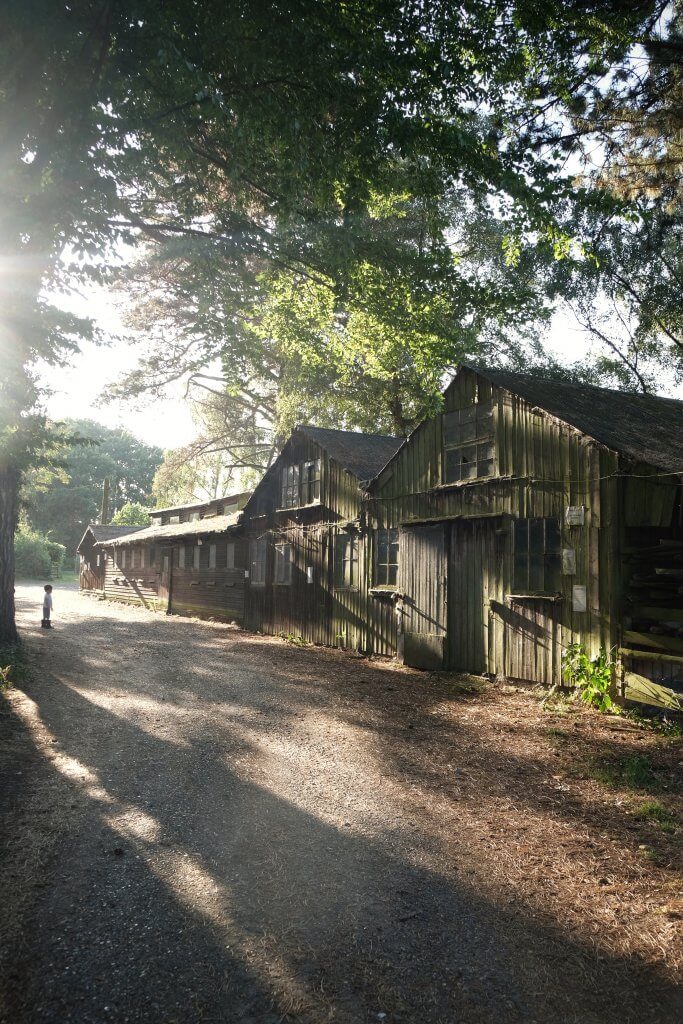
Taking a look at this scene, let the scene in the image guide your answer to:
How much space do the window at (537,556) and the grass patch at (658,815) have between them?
5346 mm

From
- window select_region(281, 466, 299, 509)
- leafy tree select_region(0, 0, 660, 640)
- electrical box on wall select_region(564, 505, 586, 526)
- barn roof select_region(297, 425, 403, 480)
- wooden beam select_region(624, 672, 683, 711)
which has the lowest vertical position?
wooden beam select_region(624, 672, 683, 711)

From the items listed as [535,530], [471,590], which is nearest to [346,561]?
[471,590]

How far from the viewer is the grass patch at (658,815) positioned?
18.7 ft

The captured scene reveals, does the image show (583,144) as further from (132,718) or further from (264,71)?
(132,718)

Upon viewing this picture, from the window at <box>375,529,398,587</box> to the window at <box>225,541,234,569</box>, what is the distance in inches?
410

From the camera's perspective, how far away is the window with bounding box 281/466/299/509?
2131 cm

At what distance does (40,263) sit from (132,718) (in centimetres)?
665

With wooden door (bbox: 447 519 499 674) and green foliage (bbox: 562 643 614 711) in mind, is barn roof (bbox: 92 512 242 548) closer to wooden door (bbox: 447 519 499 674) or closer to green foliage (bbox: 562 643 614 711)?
wooden door (bbox: 447 519 499 674)

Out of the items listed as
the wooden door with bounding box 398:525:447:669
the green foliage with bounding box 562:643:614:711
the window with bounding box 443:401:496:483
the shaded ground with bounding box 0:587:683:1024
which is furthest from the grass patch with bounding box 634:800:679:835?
the wooden door with bounding box 398:525:447:669

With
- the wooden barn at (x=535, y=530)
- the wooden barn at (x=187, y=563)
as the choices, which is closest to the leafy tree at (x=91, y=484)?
the wooden barn at (x=187, y=563)

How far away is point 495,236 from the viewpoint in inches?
1073

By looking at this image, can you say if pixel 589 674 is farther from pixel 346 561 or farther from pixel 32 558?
pixel 32 558

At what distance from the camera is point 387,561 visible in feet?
53.7

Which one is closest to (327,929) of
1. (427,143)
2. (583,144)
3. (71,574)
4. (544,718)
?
(544,718)
